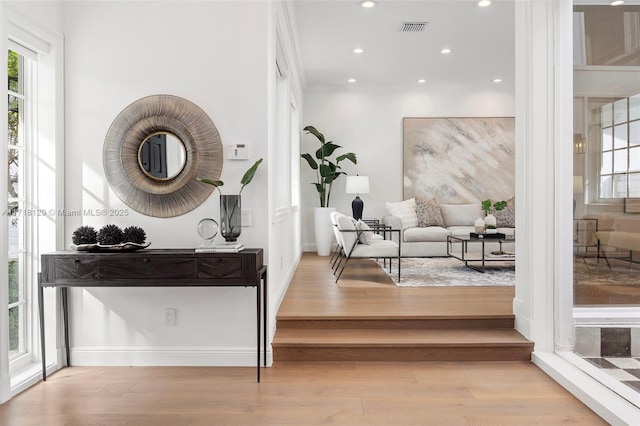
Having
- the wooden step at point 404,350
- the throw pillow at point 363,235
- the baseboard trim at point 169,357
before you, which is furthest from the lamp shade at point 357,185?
the baseboard trim at point 169,357

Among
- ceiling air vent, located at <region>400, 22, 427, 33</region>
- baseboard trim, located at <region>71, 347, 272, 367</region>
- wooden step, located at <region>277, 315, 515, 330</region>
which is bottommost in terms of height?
baseboard trim, located at <region>71, 347, 272, 367</region>

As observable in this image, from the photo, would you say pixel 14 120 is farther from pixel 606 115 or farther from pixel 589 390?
pixel 589 390

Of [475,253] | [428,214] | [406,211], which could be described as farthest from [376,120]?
[475,253]

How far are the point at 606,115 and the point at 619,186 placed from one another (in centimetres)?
45

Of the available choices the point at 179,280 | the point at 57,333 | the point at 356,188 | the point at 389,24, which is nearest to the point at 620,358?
the point at 179,280

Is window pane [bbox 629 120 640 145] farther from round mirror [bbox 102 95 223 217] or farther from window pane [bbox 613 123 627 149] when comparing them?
round mirror [bbox 102 95 223 217]

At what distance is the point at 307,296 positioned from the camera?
4.23 m

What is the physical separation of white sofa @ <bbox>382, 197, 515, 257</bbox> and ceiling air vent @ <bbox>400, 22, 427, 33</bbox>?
2834mm

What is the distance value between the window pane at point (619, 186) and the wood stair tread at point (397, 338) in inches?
47.5

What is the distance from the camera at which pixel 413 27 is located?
511cm

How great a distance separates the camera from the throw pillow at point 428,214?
7.28 metres

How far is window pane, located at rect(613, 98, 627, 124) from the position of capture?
8.14ft

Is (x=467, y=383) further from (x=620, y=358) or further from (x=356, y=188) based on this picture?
(x=356, y=188)

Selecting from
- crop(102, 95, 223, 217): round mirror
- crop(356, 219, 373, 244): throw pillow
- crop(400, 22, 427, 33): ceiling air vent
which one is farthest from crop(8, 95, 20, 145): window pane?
crop(400, 22, 427, 33): ceiling air vent
